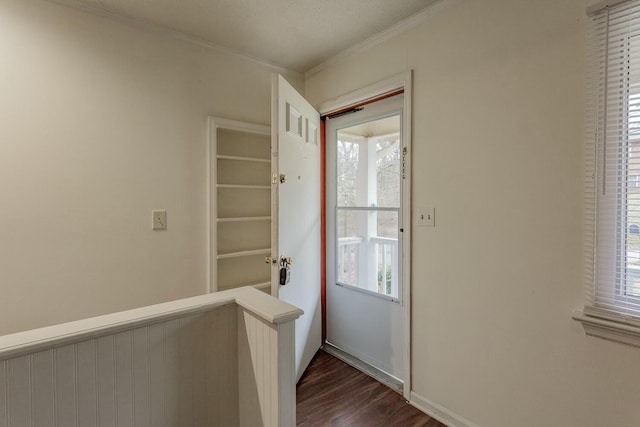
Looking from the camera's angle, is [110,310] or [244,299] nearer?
[244,299]

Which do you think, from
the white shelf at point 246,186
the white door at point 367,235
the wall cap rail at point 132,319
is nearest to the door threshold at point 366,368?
the white door at point 367,235

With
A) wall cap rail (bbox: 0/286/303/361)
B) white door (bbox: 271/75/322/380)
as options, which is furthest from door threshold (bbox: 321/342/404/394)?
wall cap rail (bbox: 0/286/303/361)

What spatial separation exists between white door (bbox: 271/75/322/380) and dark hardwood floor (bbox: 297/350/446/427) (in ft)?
0.49

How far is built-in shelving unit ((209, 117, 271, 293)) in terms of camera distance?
2234 mm

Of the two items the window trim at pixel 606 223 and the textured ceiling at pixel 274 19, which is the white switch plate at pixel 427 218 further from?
the textured ceiling at pixel 274 19

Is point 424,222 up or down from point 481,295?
up

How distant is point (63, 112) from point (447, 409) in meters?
2.71

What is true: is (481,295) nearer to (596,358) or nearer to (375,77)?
(596,358)

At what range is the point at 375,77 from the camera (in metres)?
2.15

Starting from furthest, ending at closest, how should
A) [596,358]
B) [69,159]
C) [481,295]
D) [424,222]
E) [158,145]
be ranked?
[158,145] → [424,222] → [69,159] → [481,295] → [596,358]

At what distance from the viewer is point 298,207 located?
2125 millimetres

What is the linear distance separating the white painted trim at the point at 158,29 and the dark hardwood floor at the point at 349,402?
7.90 feet

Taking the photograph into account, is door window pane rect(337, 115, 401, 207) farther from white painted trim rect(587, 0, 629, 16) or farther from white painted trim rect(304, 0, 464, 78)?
white painted trim rect(587, 0, 629, 16)

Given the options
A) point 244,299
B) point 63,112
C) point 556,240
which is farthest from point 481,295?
point 63,112
